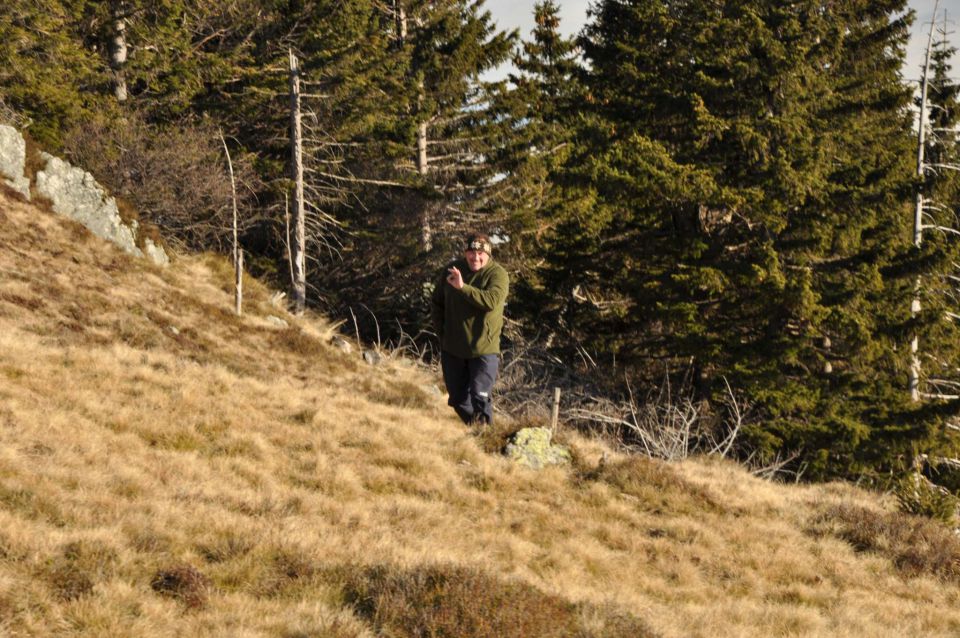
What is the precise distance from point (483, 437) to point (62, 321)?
739 cm

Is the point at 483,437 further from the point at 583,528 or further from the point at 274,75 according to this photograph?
the point at 274,75

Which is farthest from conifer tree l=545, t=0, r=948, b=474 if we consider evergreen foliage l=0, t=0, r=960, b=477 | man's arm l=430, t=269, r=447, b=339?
man's arm l=430, t=269, r=447, b=339

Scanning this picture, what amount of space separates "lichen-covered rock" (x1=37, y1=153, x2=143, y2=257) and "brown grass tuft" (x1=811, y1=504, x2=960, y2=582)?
16445mm

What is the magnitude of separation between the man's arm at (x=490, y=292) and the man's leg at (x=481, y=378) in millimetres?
624

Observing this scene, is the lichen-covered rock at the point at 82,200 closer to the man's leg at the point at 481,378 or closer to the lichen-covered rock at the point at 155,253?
the lichen-covered rock at the point at 155,253

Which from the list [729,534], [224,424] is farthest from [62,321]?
[729,534]

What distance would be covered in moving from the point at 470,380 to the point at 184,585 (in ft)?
13.4

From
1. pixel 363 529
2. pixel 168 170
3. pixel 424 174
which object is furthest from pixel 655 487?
pixel 168 170

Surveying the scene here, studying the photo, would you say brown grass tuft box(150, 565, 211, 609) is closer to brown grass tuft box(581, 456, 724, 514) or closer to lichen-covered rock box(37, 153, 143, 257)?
brown grass tuft box(581, 456, 724, 514)

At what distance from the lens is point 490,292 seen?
23.2ft

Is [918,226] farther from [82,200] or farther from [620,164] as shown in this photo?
[82,200]

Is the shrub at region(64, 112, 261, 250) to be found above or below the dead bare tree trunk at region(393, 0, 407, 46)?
below

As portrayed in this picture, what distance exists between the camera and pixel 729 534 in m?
7.96

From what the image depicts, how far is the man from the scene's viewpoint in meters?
7.11
